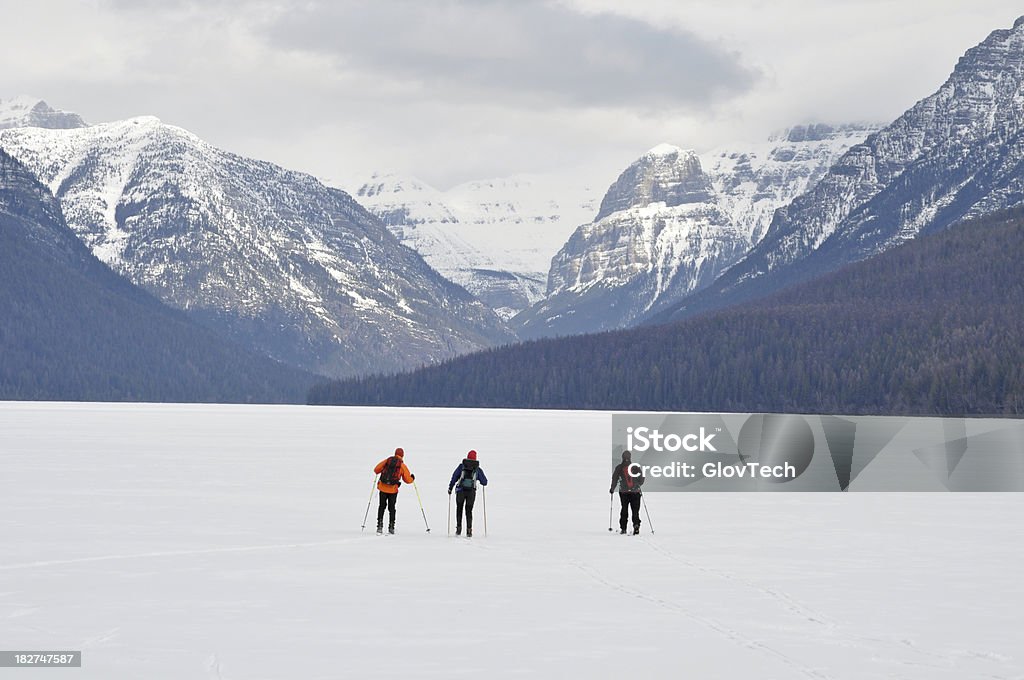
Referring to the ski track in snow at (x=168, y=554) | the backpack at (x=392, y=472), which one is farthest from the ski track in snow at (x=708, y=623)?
the ski track in snow at (x=168, y=554)

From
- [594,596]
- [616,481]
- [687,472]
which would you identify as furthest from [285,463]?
[594,596]

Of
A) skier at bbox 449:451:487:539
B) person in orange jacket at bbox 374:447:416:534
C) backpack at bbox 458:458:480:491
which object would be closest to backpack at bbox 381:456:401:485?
person in orange jacket at bbox 374:447:416:534

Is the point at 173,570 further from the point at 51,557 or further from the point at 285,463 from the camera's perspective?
the point at 285,463

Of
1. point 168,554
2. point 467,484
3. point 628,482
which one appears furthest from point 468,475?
point 168,554

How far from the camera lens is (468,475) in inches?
1572

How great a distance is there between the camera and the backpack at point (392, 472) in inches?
1583

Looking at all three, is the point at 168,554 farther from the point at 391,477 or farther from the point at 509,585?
the point at 509,585

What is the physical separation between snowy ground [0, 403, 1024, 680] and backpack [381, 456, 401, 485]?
1.51m

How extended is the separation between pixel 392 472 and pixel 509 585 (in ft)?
31.6

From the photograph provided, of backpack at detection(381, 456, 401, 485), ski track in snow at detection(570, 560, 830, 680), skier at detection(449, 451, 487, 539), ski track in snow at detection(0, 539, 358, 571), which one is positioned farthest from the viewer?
backpack at detection(381, 456, 401, 485)

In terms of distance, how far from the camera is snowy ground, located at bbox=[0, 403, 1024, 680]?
23312 millimetres

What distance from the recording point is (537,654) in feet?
77.9

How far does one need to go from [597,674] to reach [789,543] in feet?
60.2

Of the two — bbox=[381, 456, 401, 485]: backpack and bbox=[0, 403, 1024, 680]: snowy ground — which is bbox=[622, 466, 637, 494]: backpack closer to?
bbox=[0, 403, 1024, 680]: snowy ground
